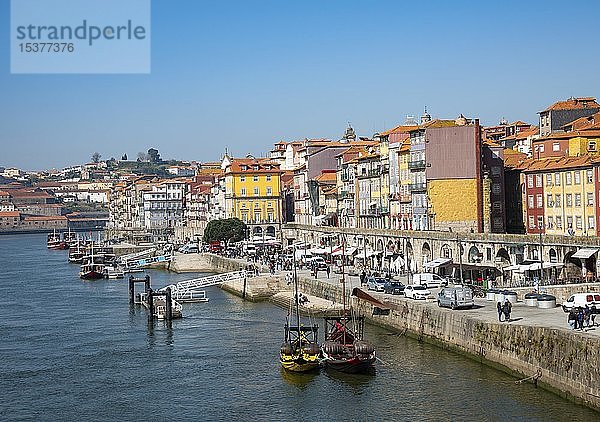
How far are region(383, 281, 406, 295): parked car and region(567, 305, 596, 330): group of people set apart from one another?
15775 millimetres

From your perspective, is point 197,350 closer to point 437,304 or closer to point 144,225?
point 437,304

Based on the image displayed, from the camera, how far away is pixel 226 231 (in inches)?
4343

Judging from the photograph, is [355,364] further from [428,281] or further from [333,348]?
[428,281]

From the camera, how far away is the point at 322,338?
46.7 meters

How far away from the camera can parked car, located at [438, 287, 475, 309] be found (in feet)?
145

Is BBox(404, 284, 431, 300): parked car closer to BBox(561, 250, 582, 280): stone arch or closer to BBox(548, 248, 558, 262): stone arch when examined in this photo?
BBox(561, 250, 582, 280): stone arch

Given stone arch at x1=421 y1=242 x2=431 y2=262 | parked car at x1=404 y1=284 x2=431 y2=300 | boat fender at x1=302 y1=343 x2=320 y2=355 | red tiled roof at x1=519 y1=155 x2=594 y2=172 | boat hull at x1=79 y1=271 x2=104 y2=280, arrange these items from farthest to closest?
boat hull at x1=79 y1=271 x2=104 y2=280 < stone arch at x1=421 y1=242 x2=431 y2=262 < red tiled roof at x1=519 y1=155 x2=594 y2=172 < parked car at x1=404 y1=284 x2=431 y2=300 < boat fender at x1=302 y1=343 x2=320 y2=355

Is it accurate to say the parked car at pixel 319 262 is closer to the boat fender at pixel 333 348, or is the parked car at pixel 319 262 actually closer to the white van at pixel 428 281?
the white van at pixel 428 281

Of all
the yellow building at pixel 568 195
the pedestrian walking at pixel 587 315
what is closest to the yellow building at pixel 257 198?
the yellow building at pixel 568 195

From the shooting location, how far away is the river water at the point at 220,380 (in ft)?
111

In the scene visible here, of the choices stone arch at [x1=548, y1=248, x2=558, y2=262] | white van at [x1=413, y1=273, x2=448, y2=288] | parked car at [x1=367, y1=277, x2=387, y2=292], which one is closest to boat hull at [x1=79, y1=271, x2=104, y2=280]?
parked car at [x1=367, y1=277, x2=387, y2=292]

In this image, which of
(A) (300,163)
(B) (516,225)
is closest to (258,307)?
(B) (516,225)

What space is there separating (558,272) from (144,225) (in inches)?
5568

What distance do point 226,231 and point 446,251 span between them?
160ft
